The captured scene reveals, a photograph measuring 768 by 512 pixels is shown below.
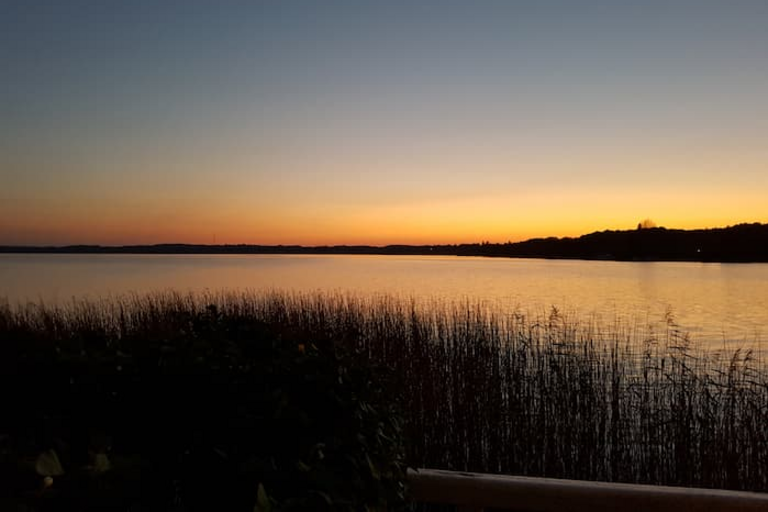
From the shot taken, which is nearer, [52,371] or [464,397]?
[52,371]

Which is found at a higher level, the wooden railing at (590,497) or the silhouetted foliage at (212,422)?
the silhouetted foliage at (212,422)

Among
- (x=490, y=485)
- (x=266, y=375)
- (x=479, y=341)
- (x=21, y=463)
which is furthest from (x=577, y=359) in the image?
(x=21, y=463)

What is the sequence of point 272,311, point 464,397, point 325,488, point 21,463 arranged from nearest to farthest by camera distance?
point 21,463
point 325,488
point 464,397
point 272,311

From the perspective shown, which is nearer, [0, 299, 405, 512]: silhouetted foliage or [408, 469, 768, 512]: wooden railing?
[0, 299, 405, 512]: silhouetted foliage

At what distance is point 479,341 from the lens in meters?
A: 8.24

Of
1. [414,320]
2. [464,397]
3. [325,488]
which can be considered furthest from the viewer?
[414,320]

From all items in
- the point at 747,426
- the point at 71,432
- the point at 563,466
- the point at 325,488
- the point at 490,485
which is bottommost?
the point at 563,466

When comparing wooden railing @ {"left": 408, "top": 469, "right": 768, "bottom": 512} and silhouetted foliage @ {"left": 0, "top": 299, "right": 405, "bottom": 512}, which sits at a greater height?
silhouetted foliage @ {"left": 0, "top": 299, "right": 405, "bottom": 512}

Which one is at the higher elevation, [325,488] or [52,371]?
[52,371]

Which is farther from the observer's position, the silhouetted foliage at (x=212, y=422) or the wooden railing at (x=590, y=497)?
the wooden railing at (x=590, y=497)

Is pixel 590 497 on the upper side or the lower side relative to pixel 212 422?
lower

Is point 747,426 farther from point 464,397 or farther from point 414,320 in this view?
point 414,320

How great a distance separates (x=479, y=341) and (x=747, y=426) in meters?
3.39

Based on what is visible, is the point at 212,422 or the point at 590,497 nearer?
the point at 212,422
